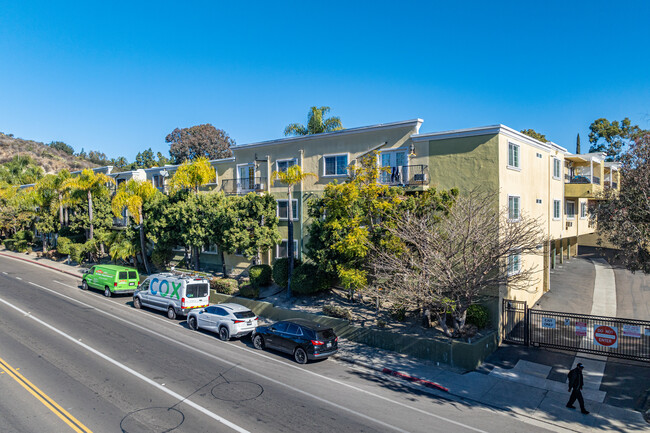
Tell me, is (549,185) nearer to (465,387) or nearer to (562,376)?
A: (562,376)

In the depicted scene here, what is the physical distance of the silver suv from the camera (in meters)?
18.8

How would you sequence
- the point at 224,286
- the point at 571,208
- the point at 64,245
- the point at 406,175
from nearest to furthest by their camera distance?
the point at 406,175
the point at 224,286
the point at 571,208
the point at 64,245

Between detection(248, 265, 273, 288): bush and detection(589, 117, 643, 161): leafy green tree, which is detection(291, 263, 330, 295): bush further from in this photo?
detection(589, 117, 643, 161): leafy green tree

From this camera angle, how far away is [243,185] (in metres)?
31.8

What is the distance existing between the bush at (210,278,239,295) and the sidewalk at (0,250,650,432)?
10.7m

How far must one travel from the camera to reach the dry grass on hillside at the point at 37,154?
329 ft

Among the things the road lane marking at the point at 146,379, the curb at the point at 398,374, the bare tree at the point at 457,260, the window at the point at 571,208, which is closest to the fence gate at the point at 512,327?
the bare tree at the point at 457,260

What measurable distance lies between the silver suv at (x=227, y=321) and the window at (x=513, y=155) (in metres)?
15.6

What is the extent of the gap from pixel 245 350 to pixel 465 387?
30.2 feet

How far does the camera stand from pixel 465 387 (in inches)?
566

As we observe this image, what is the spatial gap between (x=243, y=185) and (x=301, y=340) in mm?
18025

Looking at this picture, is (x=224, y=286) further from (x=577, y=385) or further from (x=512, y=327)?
(x=577, y=385)

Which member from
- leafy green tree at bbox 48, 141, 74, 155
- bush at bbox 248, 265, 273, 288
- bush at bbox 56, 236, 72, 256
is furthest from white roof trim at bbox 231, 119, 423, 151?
leafy green tree at bbox 48, 141, 74, 155

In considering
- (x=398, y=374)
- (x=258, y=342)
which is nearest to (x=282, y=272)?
(x=258, y=342)
